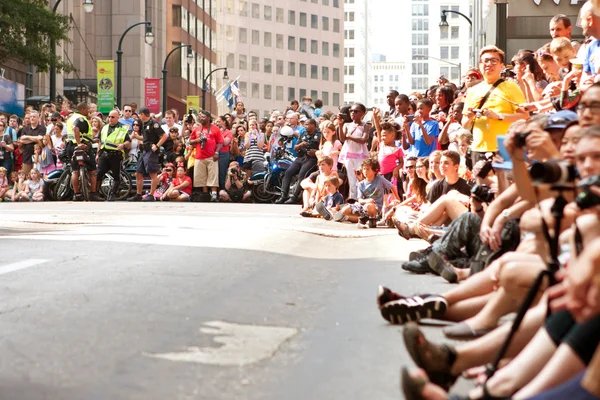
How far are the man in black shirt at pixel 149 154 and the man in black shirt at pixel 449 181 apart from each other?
14417mm

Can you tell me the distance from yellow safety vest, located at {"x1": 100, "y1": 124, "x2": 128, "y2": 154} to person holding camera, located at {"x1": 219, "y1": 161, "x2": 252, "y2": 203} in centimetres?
253

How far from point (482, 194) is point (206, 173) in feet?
57.6

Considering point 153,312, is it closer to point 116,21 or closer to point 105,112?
point 105,112

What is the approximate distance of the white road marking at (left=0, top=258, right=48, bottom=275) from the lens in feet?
32.4

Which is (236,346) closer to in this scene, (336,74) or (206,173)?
(206,173)

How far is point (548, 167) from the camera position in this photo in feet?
14.6

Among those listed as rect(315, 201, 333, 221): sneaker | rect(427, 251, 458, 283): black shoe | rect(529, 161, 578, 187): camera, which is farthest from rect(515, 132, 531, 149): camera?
rect(315, 201, 333, 221): sneaker

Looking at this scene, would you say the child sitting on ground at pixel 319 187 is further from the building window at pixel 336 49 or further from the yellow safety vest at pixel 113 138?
the building window at pixel 336 49

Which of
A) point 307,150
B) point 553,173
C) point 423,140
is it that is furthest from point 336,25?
point 553,173

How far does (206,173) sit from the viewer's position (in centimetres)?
2703

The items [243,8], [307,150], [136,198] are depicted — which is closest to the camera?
[307,150]

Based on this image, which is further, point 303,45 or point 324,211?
point 303,45

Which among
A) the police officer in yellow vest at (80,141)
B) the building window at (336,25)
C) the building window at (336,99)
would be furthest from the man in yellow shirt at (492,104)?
the building window at (336,25)

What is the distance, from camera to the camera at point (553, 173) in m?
4.44
